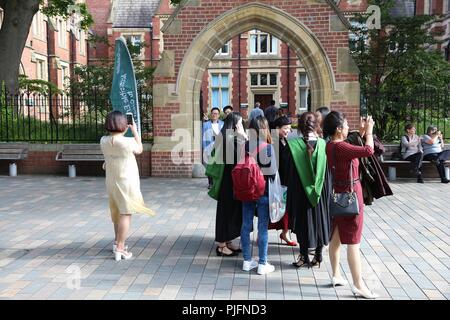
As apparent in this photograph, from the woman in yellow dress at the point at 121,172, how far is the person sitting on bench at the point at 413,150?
27.4ft

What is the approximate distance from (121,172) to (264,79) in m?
34.6

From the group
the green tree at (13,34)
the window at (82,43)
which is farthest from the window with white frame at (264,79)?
the green tree at (13,34)

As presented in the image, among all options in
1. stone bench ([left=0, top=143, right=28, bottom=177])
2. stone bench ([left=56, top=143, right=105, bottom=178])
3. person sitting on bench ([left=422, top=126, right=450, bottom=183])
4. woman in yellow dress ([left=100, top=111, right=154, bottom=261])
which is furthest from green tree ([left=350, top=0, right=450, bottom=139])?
woman in yellow dress ([left=100, top=111, right=154, bottom=261])

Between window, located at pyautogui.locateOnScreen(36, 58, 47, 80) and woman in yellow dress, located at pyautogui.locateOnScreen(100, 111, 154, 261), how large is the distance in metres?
32.3

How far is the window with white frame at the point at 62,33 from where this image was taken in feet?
130

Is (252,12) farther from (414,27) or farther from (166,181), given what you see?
(414,27)

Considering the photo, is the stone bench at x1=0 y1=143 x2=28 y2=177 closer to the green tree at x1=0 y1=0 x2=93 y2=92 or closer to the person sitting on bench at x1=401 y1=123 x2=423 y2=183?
the green tree at x1=0 y1=0 x2=93 y2=92

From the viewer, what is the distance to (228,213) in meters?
5.88

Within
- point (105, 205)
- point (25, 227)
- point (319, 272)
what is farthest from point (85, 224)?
point (319, 272)

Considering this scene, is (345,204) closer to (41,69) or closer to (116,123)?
(116,123)

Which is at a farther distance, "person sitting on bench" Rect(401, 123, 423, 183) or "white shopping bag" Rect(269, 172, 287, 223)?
"person sitting on bench" Rect(401, 123, 423, 183)

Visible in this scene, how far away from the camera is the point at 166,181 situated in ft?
40.7

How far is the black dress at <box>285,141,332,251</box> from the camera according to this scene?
5.42 metres

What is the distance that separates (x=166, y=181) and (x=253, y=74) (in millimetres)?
28473
